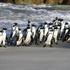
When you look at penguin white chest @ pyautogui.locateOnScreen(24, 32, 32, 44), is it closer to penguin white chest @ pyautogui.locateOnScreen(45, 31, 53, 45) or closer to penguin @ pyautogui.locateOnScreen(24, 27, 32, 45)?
penguin @ pyautogui.locateOnScreen(24, 27, 32, 45)

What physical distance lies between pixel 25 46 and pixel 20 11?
7167 millimetres

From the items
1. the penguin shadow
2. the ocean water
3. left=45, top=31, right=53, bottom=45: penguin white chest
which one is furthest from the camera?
the ocean water

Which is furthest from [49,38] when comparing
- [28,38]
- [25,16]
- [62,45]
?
[25,16]

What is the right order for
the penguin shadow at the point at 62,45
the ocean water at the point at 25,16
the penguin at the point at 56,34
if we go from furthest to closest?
the ocean water at the point at 25,16, the penguin at the point at 56,34, the penguin shadow at the point at 62,45

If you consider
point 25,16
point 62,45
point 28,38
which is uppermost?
point 28,38

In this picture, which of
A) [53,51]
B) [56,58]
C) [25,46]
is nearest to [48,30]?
[25,46]

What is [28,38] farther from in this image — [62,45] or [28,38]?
[62,45]

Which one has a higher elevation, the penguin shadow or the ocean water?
the penguin shadow

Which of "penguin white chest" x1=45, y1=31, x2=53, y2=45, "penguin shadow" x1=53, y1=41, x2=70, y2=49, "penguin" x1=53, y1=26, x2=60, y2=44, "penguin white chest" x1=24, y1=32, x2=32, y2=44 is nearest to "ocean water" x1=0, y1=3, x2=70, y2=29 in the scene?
"penguin" x1=53, y1=26, x2=60, y2=44

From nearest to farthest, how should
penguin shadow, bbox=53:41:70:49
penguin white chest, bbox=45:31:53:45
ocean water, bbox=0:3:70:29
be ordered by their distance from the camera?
1. penguin shadow, bbox=53:41:70:49
2. penguin white chest, bbox=45:31:53:45
3. ocean water, bbox=0:3:70:29

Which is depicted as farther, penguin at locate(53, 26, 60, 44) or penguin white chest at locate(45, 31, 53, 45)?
penguin at locate(53, 26, 60, 44)

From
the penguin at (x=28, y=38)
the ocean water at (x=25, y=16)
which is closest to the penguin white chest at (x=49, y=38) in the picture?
the penguin at (x=28, y=38)

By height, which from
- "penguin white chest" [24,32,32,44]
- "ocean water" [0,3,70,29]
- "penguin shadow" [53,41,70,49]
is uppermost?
"penguin white chest" [24,32,32,44]

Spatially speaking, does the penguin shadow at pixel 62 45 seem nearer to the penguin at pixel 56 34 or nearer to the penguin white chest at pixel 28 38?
the penguin at pixel 56 34
